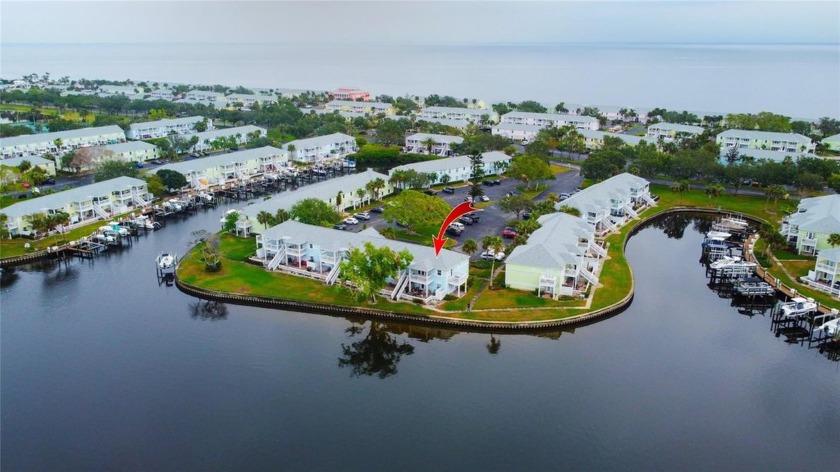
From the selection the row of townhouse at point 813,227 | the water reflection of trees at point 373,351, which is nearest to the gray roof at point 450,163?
the water reflection of trees at point 373,351

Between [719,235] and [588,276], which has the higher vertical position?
[719,235]

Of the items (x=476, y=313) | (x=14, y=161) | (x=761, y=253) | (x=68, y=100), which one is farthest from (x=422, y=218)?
(x=68, y=100)

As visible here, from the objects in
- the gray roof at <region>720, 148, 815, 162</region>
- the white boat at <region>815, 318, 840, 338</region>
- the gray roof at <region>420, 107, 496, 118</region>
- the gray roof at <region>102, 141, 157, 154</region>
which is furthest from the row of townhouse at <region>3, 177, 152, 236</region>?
the gray roof at <region>720, 148, 815, 162</region>

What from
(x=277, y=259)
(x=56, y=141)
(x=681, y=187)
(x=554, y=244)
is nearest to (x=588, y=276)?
(x=554, y=244)

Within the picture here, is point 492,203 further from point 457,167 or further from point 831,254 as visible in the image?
point 831,254

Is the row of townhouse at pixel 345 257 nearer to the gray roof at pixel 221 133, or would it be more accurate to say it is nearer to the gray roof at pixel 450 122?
the gray roof at pixel 221 133

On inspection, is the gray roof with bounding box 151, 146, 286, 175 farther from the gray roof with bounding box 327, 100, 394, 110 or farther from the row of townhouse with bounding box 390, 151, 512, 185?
the gray roof with bounding box 327, 100, 394, 110
